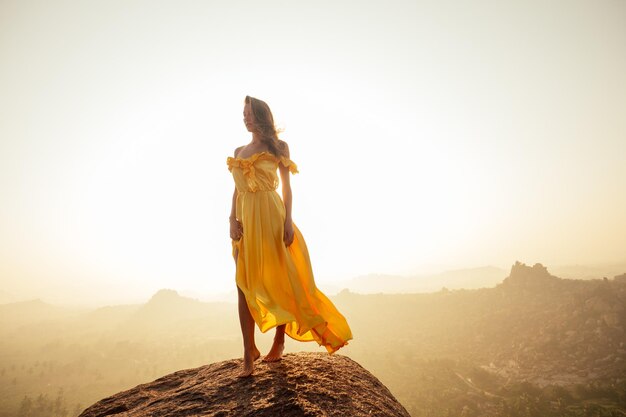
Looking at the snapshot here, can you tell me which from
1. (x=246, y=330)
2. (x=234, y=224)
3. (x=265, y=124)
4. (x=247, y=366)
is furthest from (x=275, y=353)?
(x=265, y=124)

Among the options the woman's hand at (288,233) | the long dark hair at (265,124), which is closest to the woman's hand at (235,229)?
the woman's hand at (288,233)

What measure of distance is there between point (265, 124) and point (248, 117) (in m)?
0.24

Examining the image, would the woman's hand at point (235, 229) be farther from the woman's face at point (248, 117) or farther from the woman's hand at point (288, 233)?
the woman's face at point (248, 117)

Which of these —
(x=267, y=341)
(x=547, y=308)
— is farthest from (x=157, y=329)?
(x=547, y=308)

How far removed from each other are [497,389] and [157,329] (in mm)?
170952

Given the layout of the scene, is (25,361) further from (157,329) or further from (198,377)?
(198,377)

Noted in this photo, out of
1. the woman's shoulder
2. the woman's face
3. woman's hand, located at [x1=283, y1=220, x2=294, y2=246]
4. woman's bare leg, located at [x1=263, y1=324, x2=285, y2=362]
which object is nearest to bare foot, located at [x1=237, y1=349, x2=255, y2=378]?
woman's bare leg, located at [x1=263, y1=324, x2=285, y2=362]

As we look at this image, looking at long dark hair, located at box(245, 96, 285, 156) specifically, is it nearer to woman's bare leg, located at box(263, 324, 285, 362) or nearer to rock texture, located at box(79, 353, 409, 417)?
woman's bare leg, located at box(263, 324, 285, 362)

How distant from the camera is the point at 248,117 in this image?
393cm

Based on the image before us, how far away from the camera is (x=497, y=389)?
2817 inches

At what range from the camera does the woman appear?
142 inches

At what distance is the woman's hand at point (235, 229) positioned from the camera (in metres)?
3.92

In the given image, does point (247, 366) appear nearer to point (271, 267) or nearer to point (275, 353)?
point (275, 353)

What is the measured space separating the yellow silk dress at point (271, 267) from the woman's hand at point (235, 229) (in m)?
0.08
